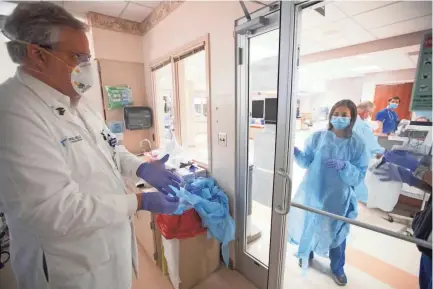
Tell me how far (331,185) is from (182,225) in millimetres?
1196

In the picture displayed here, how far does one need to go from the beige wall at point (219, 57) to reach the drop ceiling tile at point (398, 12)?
73cm

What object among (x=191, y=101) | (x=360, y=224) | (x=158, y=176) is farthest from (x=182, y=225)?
(x=191, y=101)

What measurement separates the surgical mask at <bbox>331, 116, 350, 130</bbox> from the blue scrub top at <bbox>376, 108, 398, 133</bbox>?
308 millimetres

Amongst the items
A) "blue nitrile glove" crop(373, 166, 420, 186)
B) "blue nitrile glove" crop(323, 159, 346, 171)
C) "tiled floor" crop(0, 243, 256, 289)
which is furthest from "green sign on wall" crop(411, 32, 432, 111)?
"tiled floor" crop(0, 243, 256, 289)

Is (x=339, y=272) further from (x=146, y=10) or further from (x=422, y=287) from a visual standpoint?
(x=146, y=10)

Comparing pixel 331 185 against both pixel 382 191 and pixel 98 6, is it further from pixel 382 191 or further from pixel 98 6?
pixel 98 6

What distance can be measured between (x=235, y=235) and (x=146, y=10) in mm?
2653

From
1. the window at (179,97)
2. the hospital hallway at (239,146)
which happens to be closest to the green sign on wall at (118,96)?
the hospital hallway at (239,146)

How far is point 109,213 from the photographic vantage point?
29.3 inches

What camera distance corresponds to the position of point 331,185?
157 cm

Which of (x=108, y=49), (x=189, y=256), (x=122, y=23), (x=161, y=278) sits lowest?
(x=161, y=278)

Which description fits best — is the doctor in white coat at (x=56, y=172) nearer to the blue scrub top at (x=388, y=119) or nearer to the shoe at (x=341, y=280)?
the blue scrub top at (x=388, y=119)

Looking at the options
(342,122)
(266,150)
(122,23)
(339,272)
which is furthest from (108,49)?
(339,272)

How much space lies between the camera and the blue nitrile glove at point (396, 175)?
0.84 m
